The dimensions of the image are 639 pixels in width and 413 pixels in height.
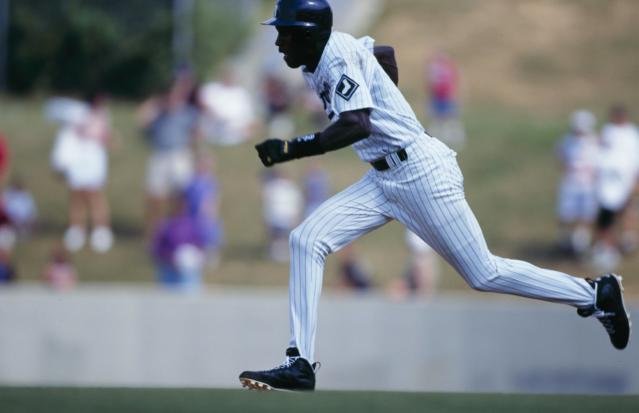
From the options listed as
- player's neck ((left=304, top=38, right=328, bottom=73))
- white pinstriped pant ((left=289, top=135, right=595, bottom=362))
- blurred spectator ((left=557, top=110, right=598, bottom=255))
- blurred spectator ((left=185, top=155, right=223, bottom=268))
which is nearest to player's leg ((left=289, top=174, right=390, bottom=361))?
white pinstriped pant ((left=289, top=135, right=595, bottom=362))

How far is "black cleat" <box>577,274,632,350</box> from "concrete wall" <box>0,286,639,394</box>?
14.7 feet

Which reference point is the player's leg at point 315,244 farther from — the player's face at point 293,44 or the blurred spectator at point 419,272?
the blurred spectator at point 419,272

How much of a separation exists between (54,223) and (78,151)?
9.54 feet

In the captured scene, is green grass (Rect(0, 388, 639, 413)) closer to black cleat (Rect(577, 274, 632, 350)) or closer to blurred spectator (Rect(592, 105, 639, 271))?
black cleat (Rect(577, 274, 632, 350))

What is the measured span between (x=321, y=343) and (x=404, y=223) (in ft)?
17.9

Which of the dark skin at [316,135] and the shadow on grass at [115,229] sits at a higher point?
the shadow on grass at [115,229]

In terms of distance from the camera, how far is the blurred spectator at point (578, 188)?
16547 millimetres

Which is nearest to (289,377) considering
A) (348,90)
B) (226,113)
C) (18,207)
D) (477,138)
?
(348,90)

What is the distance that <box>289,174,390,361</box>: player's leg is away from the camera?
6.29 m

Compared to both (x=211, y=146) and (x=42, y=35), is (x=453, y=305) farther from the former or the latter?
(x=42, y=35)

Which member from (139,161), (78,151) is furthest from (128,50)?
(78,151)

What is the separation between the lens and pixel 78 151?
16.6m

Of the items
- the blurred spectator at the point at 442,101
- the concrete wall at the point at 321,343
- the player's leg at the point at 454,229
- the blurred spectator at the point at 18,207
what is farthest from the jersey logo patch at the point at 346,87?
the blurred spectator at the point at 442,101

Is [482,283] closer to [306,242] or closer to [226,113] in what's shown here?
[306,242]
